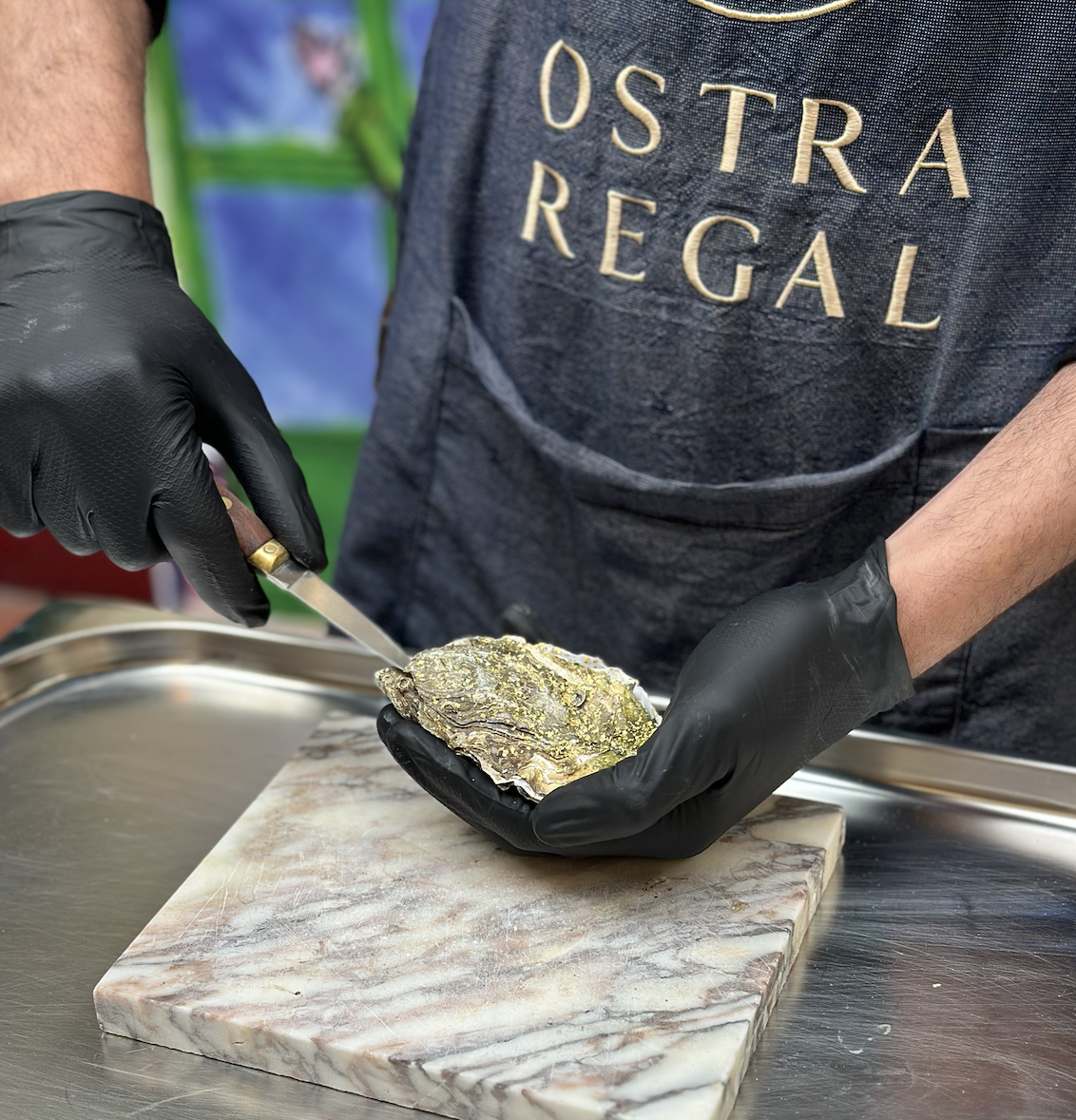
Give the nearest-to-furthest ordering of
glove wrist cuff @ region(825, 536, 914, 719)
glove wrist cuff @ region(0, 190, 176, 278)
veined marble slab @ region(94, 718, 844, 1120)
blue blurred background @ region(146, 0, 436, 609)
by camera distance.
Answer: veined marble slab @ region(94, 718, 844, 1120)
glove wrist cuff @ region(825, 536, 914, 719)
glove wrist cuff @ region(0, 190, 176, 278)
blue blurred background @ region(146, 0, 436, 609)

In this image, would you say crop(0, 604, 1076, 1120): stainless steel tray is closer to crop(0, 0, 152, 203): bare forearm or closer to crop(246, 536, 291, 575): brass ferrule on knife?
crop(246, 536, 291, 575): brass ferrule on knife

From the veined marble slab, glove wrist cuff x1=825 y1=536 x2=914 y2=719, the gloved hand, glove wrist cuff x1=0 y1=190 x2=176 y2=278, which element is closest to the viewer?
the veined marble slab

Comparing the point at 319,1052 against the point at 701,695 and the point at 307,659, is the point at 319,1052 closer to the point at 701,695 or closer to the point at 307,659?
the point at 701,695

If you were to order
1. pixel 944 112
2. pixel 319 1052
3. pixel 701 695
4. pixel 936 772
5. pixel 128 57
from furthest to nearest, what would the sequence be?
pixel 128 57
pixel 936 772
pixel 944 112
pixel 701 695
pixel 319 1052

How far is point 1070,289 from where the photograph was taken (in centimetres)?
129

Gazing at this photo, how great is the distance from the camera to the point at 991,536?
3.88 ft

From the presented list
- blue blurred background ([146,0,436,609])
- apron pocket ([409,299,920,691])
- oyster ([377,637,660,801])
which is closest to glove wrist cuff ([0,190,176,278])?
apron pocket ([409,299,920,691])

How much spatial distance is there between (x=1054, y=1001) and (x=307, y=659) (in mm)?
970

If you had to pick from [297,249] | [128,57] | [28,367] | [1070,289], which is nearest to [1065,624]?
[1070,289]

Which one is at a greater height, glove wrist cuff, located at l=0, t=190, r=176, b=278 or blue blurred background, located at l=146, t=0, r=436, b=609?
glove wrist cuff, located at l=0, t=190, r=176, b=278

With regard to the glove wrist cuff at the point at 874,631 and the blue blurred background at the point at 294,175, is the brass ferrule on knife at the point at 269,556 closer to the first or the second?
the glove wrist cuff at the point at 874,631

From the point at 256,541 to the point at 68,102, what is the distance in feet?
2.05

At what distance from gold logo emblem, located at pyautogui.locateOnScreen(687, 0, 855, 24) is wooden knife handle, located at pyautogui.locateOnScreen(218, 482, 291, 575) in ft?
2.43

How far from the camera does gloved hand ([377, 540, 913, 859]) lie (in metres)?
1.09
